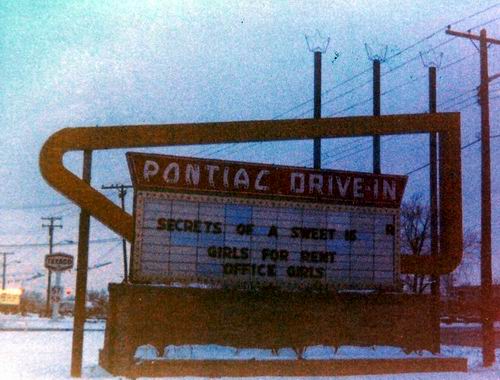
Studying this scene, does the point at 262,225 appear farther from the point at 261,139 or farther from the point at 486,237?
the point at 486,237


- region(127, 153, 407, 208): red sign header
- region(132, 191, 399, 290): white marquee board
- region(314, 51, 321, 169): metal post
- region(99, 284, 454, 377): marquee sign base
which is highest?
region(314, 51, 321, 169): metal post

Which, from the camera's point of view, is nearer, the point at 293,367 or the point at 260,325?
the point at 293,367

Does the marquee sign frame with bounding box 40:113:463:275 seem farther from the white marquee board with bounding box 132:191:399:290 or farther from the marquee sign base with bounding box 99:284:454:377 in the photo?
the marquee sign base with bounding box 99:284:454:377

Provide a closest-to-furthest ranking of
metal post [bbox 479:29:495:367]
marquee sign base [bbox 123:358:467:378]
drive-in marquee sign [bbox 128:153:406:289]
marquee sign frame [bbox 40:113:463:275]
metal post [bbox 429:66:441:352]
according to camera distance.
A: marquee sign base [bbox 123:358:467:378] → marquee sign frame [bbox 40:113:463:275] → drive-in marquee sign [bbox 128:153:406:289] → metal post [bbox 429:66:441:352] → metal post [bbox 479:29:495:367]

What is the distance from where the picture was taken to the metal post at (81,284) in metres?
14.5

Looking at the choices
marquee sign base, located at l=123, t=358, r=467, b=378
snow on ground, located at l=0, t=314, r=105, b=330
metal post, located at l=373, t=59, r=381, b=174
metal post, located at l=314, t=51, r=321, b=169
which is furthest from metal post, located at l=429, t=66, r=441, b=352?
snow on ground, located at l=0, t=314, r=105, b=330

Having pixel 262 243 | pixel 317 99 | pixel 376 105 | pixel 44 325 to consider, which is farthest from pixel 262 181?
pixel 44 325

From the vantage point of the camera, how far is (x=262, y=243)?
15.8 m

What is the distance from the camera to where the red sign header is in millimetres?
15078

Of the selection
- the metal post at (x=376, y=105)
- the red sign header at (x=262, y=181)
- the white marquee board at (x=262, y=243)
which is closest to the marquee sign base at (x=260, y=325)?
the white marquee board at (x=262, y=243)

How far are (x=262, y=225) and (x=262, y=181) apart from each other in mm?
1009

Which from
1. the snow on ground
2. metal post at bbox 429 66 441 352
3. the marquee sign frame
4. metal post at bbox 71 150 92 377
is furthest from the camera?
the snow on ground

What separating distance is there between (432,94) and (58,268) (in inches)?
918

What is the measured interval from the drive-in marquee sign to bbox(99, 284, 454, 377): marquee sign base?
0.37 meters
